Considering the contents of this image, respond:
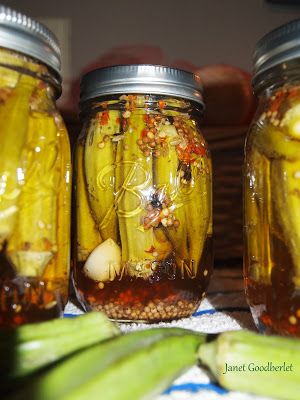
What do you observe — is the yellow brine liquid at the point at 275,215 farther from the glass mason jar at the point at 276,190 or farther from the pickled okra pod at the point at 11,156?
the pickled okra pod at the point at 11,156

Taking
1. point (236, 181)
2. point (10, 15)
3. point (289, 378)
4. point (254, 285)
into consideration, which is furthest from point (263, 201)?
point (236, 181)

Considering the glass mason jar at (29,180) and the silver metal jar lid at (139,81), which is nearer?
the glass mason jar at (29,180)

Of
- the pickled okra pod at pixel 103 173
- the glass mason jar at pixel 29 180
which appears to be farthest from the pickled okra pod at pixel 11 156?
the pickled okra pod at pixel 103 173

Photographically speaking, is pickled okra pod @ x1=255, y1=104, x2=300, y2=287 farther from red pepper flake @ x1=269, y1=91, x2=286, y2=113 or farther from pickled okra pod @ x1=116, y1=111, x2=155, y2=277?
pickled okra pod @ x1=116, y1=111, x2=155, y2=277

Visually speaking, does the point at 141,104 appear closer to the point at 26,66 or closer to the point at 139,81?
the point at 139,81

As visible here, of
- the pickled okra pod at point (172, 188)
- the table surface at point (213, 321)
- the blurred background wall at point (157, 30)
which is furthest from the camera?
the blurred background wall at point (157, 30)

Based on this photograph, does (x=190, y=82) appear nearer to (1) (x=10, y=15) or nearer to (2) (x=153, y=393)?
(1) (x=10, y=15)

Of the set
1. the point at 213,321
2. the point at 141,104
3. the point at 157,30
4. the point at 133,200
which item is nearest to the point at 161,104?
the point at 141,104
